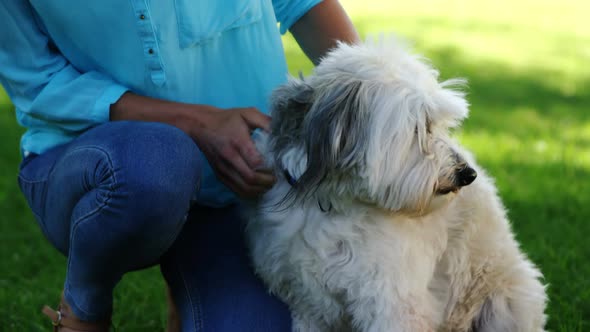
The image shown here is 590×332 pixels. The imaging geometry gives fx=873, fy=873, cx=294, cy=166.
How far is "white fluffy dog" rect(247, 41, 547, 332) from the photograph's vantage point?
8.07 ft

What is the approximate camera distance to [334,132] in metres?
2.41

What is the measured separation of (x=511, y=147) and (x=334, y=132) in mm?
3594

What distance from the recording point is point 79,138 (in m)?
2.66

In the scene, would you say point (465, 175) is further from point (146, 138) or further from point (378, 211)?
point (146, 138)

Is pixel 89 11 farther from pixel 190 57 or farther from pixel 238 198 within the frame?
pixel 238 198

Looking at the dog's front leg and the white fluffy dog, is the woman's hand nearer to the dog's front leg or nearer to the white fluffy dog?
the white fluffy dog

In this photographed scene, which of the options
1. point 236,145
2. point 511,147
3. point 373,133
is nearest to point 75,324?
point 236,145

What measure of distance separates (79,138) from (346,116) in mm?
829

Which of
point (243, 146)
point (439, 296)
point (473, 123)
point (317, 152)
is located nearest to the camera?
point (317, 152)

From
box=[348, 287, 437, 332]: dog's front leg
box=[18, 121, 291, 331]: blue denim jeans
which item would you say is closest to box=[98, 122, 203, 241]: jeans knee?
box=[18, 121, 291, 331]: blue denim jeans

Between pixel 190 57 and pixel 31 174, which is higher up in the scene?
pixel 190 57

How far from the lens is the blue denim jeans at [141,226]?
2.50 meters

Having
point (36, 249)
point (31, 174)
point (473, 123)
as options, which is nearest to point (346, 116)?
point (31, 174)

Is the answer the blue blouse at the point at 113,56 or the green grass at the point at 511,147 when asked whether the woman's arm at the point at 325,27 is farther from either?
the blue blouse at the point at 113,56
